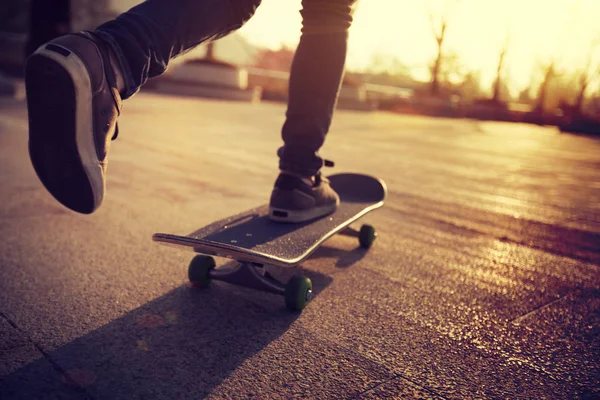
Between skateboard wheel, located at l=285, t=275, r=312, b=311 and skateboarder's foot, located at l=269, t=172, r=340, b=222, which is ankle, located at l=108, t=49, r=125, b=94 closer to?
skateboarder's foot, located at l=269, t=172, r=340, b=222

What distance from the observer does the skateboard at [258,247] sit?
4.42 feet

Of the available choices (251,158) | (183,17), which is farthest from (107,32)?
(251,158)

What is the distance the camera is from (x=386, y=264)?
188 cm

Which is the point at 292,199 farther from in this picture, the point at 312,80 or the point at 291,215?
the point at 312,80

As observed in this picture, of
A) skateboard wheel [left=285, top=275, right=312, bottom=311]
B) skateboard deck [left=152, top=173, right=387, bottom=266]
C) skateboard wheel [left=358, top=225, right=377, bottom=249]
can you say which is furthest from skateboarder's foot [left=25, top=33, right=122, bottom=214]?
skateboard wheel [left=358, top=225, right=377, bottom=249]

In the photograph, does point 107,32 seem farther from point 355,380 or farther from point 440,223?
point 440,223

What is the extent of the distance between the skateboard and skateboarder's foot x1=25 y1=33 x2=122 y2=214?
26 cm

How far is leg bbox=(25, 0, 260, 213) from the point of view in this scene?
120cm

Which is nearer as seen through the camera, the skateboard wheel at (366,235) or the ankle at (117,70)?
the ankle at (117,70)

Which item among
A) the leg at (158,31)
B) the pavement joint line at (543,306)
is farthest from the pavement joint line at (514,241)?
the leg at (158,31)

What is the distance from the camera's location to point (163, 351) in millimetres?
1123

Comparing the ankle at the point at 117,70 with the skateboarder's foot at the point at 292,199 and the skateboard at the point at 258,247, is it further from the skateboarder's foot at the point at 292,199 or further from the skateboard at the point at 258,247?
the skateboarder's foot at the point at 292,199

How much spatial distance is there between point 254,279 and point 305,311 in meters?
0.18

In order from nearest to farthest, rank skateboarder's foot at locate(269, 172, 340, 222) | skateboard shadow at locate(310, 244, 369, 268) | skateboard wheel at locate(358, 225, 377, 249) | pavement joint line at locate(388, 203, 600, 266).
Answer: skateboarder's foot at locate(269, 172, 340, 222) → skateboard shadow at locate(310, 244, 369, 268) → skateboard wheel at locate(358, 225, 377, 249) → pavement joint line at locate(388, 203, 600, 266)
